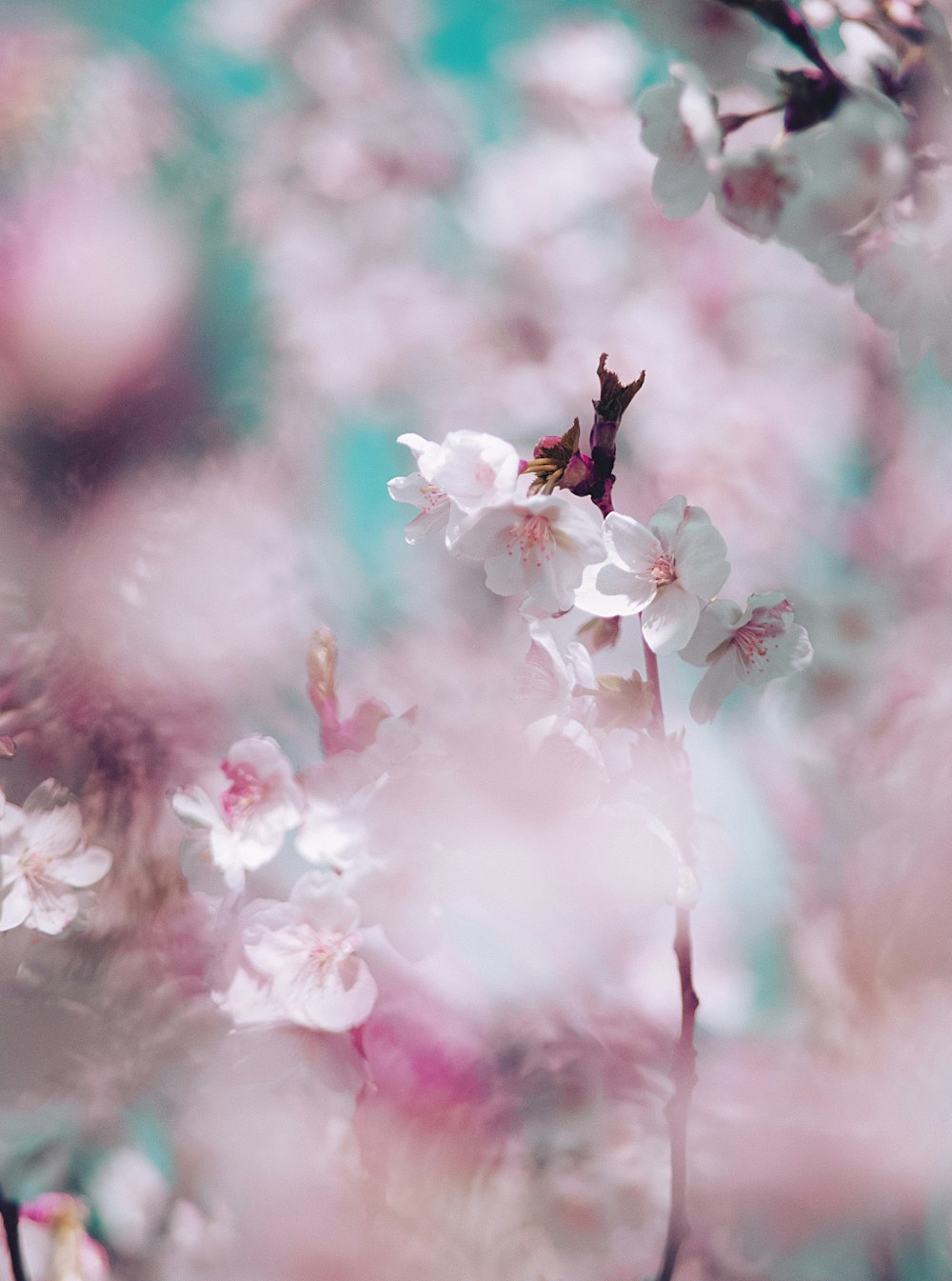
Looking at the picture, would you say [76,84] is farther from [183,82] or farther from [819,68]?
[819,68]

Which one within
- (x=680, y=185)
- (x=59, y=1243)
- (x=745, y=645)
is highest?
(x=680, y=185)

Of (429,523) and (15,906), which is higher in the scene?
(429,523)

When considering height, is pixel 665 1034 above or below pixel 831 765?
below

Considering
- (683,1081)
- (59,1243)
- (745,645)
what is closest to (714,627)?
(745,645)

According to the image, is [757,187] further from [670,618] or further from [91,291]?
[91,291]

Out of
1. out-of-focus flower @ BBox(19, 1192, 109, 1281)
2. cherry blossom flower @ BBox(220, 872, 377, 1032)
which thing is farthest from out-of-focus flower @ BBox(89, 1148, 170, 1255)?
cherry blossom flower @ BBox(220, 872, 377, 1032)

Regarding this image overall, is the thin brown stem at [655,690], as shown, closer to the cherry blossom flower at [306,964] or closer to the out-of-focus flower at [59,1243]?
the cherry blossom flower at [306,964]

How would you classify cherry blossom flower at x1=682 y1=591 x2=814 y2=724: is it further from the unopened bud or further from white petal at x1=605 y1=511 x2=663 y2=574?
the unopened bud

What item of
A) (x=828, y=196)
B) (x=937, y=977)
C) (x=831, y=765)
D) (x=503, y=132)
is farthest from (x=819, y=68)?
(x=937, y=977)
